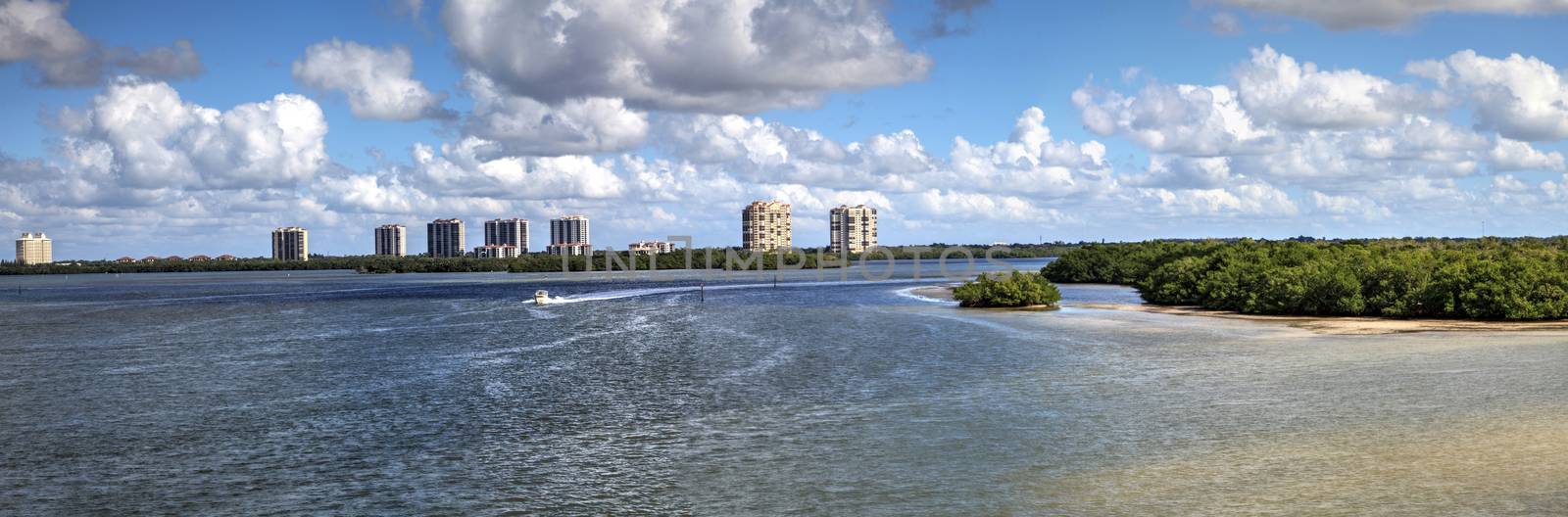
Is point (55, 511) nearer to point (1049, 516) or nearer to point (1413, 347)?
point (1049, 516)

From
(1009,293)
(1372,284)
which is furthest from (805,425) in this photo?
(1009,293)

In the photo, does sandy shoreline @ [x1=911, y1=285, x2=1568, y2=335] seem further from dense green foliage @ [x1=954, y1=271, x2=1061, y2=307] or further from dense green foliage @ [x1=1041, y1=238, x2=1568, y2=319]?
dense green foliage @ [x1=954, y1=271, x2=1061, y2=307]

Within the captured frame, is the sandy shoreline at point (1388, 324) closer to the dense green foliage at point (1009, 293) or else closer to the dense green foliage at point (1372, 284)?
the dense green foliage at point (1372, 284)

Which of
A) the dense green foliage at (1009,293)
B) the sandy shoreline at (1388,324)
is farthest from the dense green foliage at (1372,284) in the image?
the dense green foliage at (1009,293)

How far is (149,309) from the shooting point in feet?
320

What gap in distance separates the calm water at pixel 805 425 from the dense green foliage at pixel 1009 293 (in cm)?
2489

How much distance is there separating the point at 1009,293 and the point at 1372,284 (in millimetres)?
25697

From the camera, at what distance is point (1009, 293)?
84.9 meters

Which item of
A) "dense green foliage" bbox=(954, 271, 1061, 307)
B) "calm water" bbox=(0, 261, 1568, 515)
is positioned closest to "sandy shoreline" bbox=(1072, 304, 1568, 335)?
"calm water" bbox=(0, 261, 1568, 515)

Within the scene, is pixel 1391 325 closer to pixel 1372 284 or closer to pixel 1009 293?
pixel 1372 284

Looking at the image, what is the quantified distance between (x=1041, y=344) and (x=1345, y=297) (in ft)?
78.0

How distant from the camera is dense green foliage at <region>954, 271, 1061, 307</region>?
8431cm

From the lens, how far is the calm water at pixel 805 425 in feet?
69.1

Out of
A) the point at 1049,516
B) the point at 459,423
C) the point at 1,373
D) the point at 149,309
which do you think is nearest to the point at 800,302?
the point at 149,309
